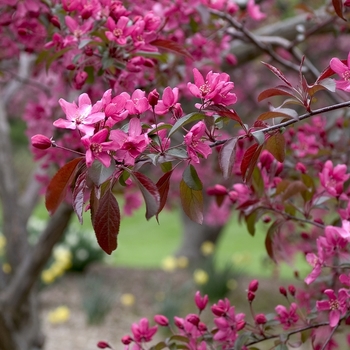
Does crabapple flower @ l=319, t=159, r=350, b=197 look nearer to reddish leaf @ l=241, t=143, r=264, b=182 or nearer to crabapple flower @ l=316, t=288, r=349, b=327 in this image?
crabapple flower @ l=316, t=288, r=349, b=327

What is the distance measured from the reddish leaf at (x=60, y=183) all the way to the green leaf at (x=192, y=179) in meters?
0.18

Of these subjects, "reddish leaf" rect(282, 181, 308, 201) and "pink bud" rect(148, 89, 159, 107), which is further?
"reddish leaf" rect(282, 181, 308, 201)

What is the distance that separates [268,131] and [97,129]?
28cm

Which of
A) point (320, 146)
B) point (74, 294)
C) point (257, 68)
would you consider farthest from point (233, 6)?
point (257, 68)

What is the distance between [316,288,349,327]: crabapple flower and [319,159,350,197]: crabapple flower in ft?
0.75

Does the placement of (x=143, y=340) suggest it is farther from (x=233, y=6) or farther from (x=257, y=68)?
(x=257, y=68)

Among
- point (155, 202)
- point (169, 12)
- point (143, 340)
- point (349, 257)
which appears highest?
point (155, 202)

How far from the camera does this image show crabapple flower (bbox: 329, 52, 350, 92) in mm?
883

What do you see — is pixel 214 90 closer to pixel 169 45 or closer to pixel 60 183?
pixel 60 183

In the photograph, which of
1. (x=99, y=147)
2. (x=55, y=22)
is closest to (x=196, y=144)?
(x=99, y=147)

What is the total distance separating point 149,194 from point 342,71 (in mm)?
377

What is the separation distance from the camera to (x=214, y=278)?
495 cm

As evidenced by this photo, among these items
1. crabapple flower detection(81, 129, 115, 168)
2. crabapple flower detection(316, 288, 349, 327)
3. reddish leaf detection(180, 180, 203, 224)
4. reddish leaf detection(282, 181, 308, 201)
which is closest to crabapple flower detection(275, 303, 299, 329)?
crabapple flower detection(316, 288, 349, 327)

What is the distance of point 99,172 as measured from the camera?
31.6 inches
